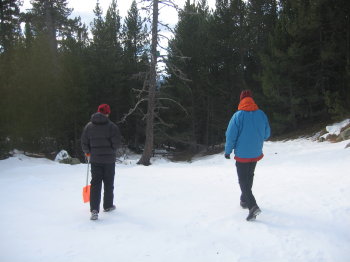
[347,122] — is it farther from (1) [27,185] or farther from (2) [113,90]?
(2) [113,90]

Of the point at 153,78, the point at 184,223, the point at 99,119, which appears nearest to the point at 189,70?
the point at 153,78

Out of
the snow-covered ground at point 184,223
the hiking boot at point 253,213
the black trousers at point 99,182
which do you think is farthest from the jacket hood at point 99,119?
the hiking boot at point 253,213

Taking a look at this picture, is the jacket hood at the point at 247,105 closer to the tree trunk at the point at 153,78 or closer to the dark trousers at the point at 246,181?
the dark trousers at the point at 246,181

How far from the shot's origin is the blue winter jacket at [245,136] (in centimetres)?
488

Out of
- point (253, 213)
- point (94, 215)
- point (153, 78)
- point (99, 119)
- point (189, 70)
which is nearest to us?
point (253, 213)

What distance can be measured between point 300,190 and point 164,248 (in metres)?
3.68

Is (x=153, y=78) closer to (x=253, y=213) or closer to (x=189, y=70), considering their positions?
(x=189, y=70)

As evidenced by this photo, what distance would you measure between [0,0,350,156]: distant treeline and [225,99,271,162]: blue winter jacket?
961cm

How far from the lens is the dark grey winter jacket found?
529 centimetres

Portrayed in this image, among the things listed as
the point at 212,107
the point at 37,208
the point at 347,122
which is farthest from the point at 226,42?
the point at 37,208

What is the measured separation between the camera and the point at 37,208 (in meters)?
5.99

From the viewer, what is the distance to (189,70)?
24188mm

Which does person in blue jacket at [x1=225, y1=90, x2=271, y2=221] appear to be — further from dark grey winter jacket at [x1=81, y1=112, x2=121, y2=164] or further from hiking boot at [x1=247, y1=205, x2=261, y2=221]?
dark grey winter jacket at [x1=81, y1=112, x2=121, y2=164]

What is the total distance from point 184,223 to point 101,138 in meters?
1.89
